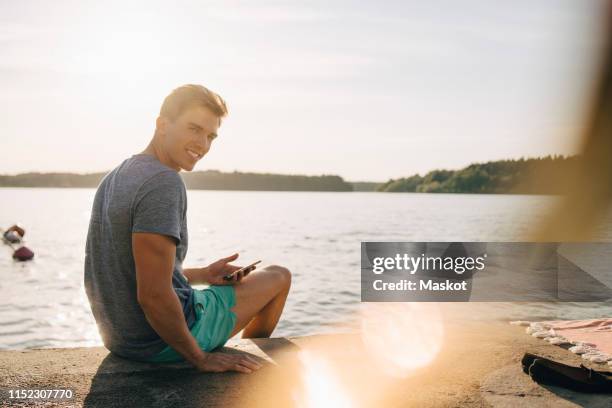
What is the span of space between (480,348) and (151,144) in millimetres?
2508

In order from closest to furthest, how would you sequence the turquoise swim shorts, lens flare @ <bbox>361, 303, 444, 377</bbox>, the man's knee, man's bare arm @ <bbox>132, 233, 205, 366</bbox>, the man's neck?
1. man's bare arm @ <bbox>132, 233, 205, 366</bbox>
2. the man's neck
3. the turquoise swim shorts
4. lens flare @ <bbox>361, 303, 444, 377</bbox>
5. the man's knee

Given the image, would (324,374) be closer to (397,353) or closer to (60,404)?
(397,353)

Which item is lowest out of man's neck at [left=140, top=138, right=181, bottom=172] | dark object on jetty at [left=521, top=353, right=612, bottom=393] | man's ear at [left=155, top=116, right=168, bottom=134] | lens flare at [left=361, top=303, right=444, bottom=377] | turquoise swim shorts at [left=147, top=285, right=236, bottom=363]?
lens flare at [left=361, top=303, right=444, bottom=377]

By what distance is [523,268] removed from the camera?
15828mm

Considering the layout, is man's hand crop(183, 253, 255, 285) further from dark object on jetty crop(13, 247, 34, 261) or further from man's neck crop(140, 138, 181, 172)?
dark object on jetty crop(13, 247, 34, 261)

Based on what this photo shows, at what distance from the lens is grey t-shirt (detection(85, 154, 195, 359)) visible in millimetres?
2758

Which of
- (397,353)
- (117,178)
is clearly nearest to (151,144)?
(117,178)

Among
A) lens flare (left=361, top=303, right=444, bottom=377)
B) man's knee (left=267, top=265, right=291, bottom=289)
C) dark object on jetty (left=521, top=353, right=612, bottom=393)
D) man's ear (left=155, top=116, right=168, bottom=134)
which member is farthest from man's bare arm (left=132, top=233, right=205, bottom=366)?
dark object on jetty (left=521, top=353, right=612, bottom=393)

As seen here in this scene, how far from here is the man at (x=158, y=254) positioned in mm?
2750

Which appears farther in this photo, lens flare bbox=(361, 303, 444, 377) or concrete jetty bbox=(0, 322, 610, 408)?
lens flare bbox=(361, 303, 444, 377)

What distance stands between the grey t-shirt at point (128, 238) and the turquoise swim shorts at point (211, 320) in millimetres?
59

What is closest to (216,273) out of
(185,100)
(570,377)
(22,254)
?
(185,100)

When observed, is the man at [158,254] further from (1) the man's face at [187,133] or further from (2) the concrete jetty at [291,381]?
(2) the concrete jetty at [291,381]

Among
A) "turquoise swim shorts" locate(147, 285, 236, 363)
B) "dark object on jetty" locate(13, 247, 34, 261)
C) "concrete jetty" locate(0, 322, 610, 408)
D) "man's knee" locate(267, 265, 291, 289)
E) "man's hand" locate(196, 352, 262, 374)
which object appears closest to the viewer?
"concrete jetty" locate(0, 322, 610, 408)
